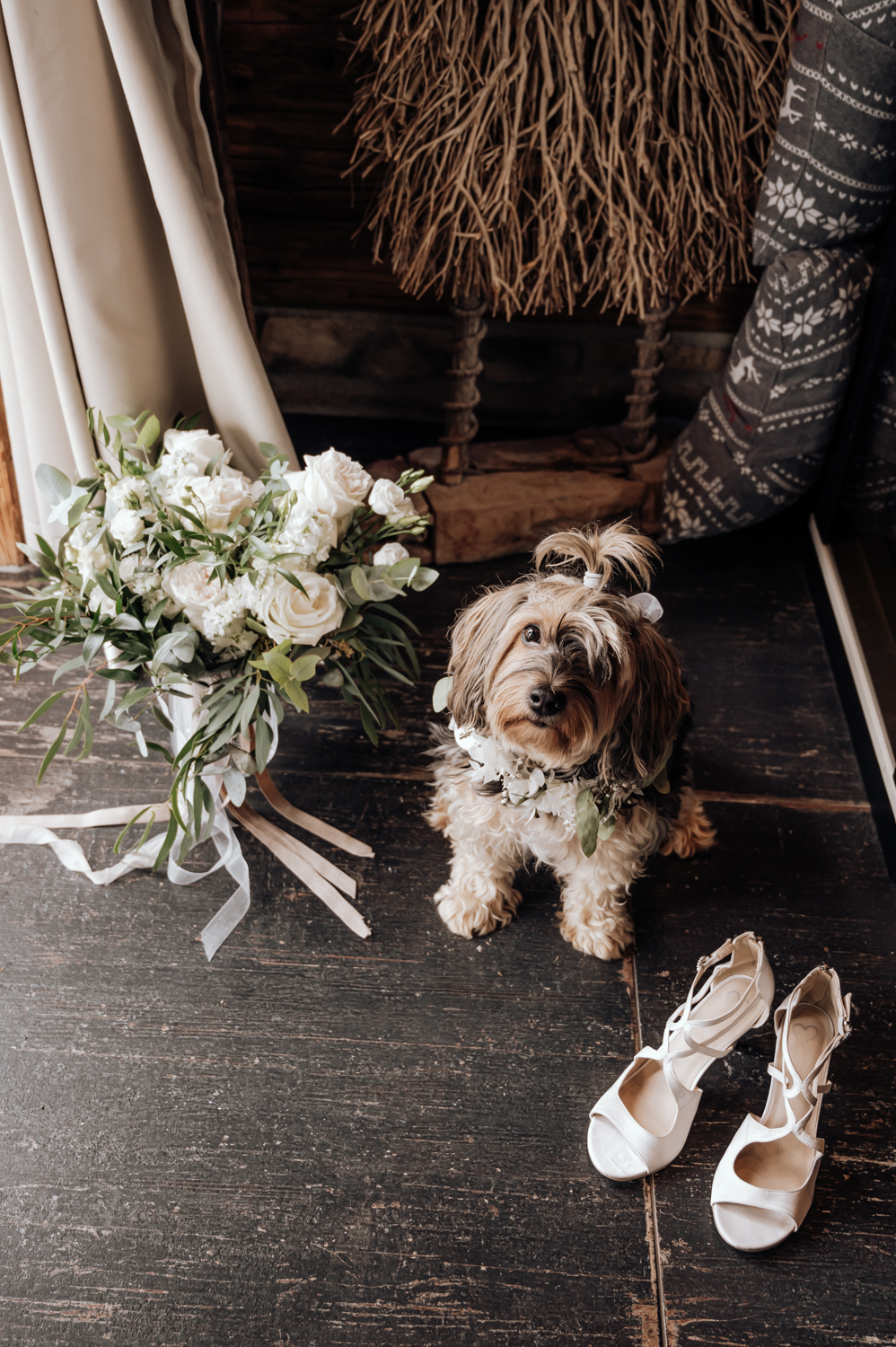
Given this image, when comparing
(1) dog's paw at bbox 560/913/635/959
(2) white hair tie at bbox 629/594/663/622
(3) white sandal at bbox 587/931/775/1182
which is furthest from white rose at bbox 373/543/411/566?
(3) white sandal at bbox 587/931/775/1182

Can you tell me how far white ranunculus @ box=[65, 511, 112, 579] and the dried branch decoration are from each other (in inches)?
39.1

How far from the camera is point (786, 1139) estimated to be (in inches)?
56.1

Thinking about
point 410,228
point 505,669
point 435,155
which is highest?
point 435,155

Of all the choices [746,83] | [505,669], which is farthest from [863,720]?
[746,83]

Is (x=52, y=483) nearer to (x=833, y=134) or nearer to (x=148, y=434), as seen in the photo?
(x=148, y=434)

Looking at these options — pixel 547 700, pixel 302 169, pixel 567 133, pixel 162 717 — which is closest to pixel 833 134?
pixel 567 133

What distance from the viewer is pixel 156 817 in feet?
6.07

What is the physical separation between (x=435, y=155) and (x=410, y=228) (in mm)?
160

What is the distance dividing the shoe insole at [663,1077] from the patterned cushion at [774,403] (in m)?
1.32

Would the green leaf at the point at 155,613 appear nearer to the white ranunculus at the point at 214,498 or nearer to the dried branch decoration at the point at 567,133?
the white ranunculus at the point at 214,498

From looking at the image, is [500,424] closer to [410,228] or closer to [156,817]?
[410,228]

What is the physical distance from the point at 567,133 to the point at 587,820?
1.46 metres

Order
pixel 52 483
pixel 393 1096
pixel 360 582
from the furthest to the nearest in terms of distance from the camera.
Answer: pixel 52 483, pixel 360 582, pixel 393 1096

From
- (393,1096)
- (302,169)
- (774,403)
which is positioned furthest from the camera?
(302,169)
